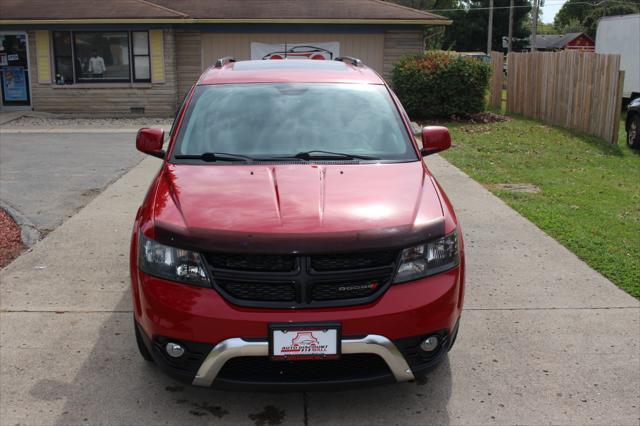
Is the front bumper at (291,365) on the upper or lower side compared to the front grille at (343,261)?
lower

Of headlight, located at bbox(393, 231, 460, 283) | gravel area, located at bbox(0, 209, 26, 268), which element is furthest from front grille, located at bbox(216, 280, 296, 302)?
gravel area, located at bbox(0, 209, 26, 268)

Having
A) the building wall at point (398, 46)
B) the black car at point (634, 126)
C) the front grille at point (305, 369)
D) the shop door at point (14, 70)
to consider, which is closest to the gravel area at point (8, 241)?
the front grille at point (305, 369)

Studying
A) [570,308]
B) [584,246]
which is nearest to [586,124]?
[584,246]

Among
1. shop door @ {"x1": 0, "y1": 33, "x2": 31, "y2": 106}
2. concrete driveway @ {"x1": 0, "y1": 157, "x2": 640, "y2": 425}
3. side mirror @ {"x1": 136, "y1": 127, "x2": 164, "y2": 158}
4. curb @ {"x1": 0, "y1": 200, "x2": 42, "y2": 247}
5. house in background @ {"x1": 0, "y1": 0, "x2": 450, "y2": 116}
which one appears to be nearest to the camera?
concrete driveway @ {"x1": 0, "y1": 157, "x2": 640, "y2": 425}

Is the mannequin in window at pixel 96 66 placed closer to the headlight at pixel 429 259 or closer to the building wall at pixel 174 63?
the building wall at pixel 174 63

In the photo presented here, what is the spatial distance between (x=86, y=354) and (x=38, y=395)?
536 mm

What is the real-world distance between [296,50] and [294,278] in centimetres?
1798

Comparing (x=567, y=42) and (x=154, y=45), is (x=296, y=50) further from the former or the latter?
(x=567, y=42)

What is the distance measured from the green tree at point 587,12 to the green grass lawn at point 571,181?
58295 millimetres

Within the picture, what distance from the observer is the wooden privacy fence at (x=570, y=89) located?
1412 centimetres

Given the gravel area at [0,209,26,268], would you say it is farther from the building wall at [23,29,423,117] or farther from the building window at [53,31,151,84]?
the building window at [53,31,151,84]

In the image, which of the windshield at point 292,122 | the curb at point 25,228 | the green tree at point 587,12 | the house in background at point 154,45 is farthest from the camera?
the green tree at point 587,12

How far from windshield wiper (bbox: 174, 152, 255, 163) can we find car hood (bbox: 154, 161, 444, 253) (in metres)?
0.11

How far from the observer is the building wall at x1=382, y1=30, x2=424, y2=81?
20828 mm
